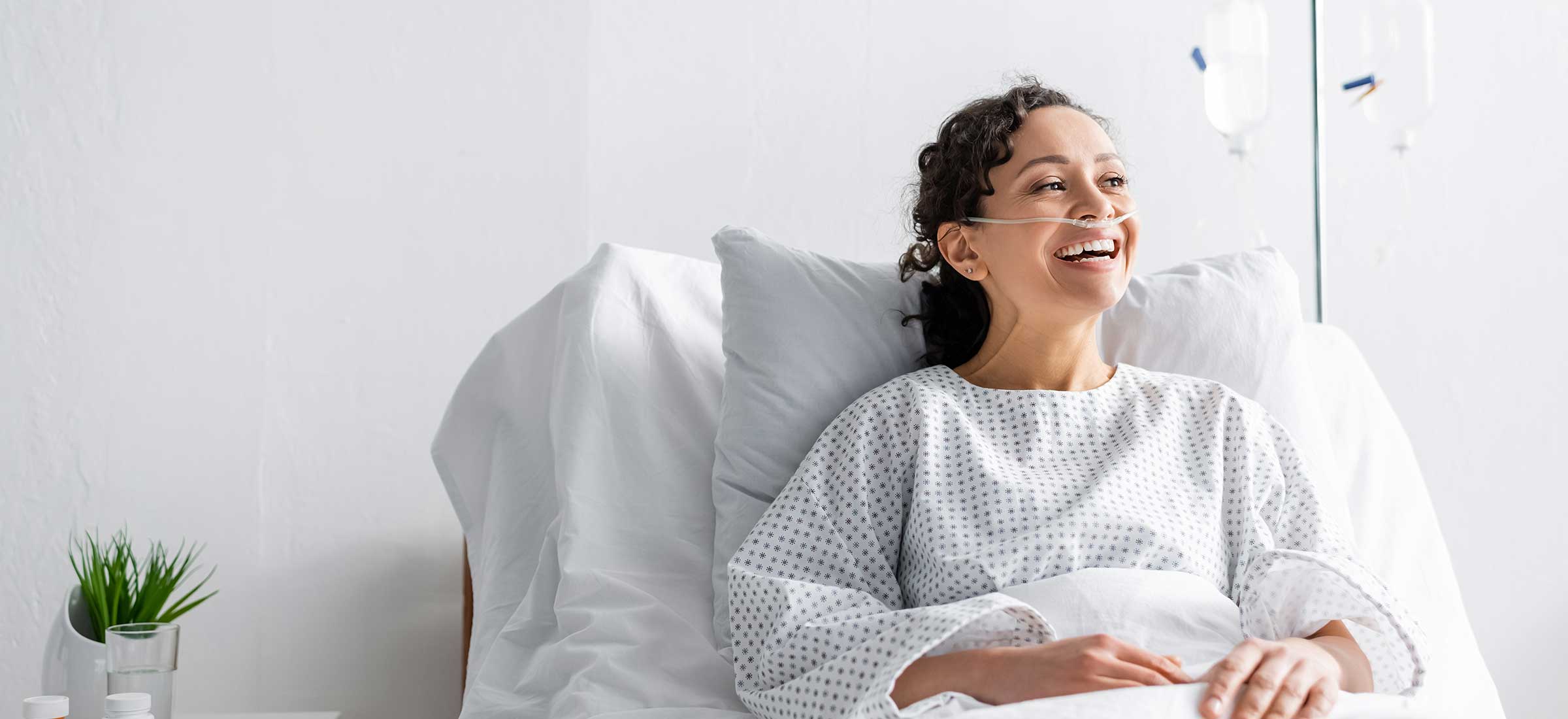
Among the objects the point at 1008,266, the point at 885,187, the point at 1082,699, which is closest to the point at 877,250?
the point at 885,187

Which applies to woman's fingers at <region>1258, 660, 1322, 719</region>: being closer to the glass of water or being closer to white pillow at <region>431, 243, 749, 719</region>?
white pillow at <region>431, 243, 749, 719</region>

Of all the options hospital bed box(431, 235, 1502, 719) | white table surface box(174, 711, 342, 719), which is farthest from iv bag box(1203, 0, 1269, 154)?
white table surface box(174, 711, 342, 719)

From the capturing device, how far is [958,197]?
1.42 meters

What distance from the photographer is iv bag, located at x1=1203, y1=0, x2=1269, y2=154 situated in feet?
6.61

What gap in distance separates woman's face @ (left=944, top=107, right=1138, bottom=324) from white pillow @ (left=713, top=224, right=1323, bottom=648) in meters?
0.17

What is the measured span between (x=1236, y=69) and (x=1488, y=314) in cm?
79

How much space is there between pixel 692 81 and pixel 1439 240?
1480 mm

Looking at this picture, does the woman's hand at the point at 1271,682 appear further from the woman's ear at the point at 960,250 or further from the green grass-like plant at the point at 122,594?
the green grass-like plant at the point at 122,594

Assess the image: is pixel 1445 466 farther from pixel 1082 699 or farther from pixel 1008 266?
pixel 1082 699

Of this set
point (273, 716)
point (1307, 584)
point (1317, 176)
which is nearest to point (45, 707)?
point (273, 716)

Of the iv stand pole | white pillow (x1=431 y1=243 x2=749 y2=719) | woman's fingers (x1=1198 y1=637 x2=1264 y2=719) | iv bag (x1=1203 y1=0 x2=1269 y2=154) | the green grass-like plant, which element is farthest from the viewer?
the iv stand pole

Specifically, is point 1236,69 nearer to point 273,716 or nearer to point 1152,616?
point 1152,616

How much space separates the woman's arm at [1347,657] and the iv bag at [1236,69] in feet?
3.52

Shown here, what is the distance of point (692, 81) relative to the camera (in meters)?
2.02
